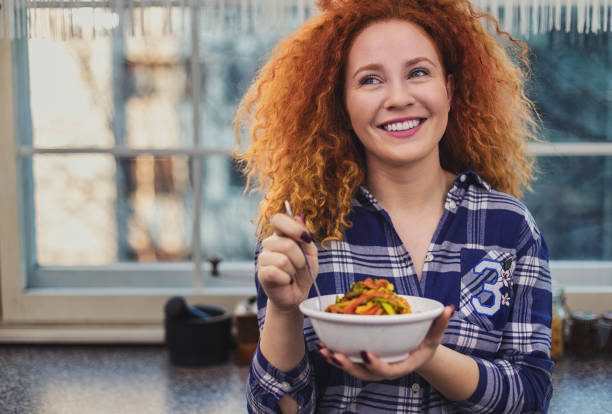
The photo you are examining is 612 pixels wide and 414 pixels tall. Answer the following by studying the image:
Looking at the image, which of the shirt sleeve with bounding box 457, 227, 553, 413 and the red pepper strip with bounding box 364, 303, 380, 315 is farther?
the shirt sleeve with bounding box 457, 227, 553, 413

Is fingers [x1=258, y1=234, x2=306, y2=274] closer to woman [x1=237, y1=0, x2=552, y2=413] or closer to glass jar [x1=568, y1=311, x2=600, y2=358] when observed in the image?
woman [x1=237, y1=0, x2=552, y2=413]

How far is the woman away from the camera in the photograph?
3.08 ft

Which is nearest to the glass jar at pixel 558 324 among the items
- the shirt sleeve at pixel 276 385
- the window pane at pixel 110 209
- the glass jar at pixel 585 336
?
the glass jar at pixel 585 336

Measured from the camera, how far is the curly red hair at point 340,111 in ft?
3.41

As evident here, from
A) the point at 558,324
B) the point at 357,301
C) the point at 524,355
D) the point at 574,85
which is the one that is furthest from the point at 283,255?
the point at 574,85

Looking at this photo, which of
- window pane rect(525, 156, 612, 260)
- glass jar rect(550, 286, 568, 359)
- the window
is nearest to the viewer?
glass jar rect(550, 286, 568, 359)

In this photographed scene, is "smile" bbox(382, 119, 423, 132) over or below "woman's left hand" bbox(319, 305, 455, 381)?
over

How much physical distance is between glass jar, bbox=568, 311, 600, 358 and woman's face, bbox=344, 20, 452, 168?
854 millimetres

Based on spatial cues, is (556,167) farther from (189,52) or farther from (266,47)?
(189,52)

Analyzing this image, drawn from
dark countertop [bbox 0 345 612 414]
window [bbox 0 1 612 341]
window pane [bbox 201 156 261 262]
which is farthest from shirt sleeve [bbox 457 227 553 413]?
window pane [bbox 201 156 261 262]

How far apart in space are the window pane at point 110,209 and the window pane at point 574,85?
3.60ft

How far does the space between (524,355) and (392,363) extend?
35 centimetres

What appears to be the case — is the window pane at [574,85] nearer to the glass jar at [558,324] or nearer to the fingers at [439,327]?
the glass jar at [558,324]

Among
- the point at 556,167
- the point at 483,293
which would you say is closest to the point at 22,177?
the point at 483,293
